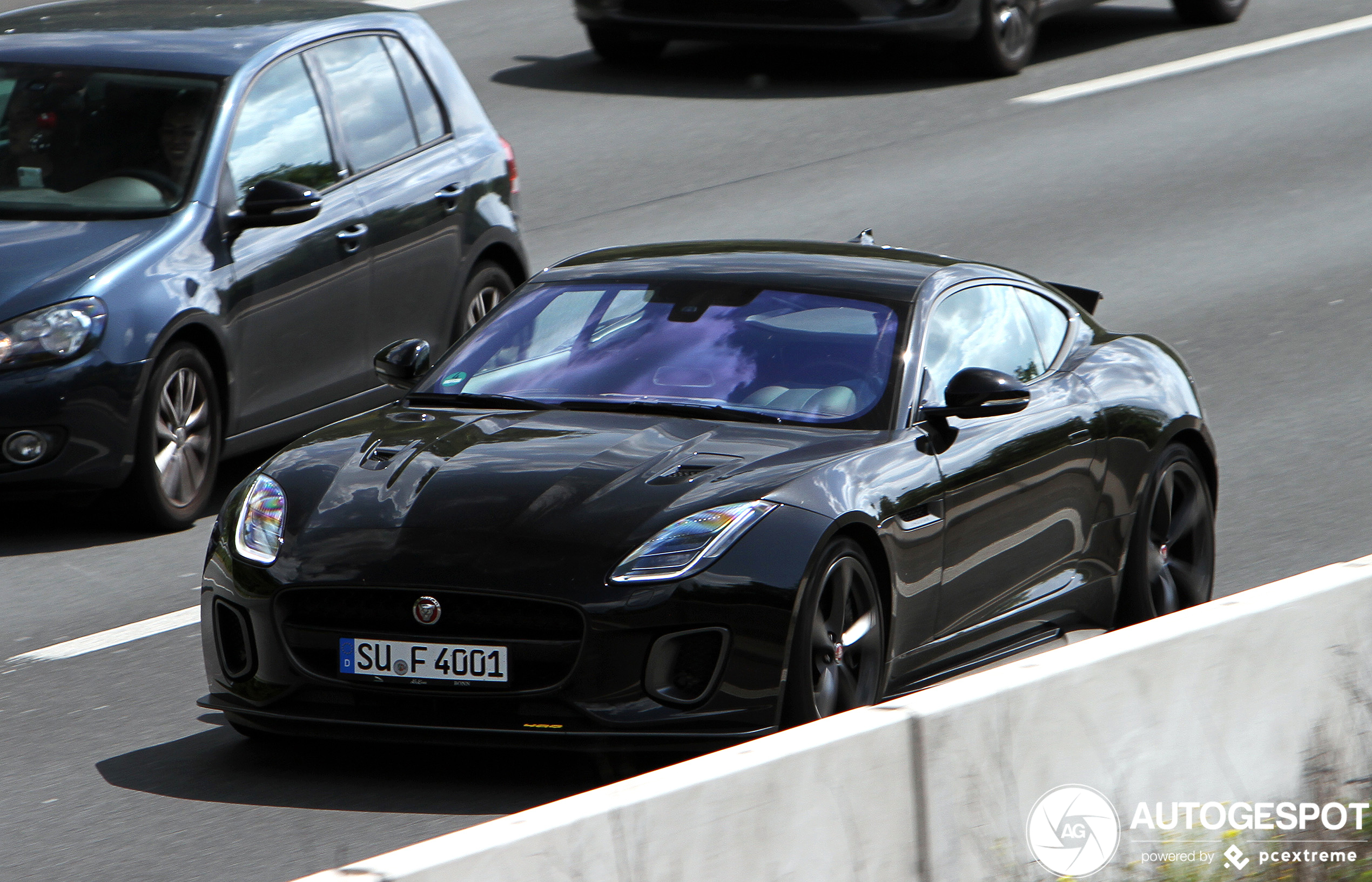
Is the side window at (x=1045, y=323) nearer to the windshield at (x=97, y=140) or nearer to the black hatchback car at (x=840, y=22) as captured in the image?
the windshield at (x=97, y=140)

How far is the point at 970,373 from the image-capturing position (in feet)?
21.4

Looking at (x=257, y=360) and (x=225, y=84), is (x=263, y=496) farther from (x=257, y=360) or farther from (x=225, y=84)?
(x=225, y=84)

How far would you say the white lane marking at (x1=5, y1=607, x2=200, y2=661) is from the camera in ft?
23.5

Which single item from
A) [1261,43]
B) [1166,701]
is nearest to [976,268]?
[1166,701]

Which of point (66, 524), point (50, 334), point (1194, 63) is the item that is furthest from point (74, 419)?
point (1194, 63)

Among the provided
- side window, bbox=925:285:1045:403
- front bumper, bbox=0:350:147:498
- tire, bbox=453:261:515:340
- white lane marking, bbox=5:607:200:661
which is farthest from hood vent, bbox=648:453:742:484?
tire, bbox=453:261:515:340

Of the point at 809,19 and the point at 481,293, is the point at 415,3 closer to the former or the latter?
the point at 809,19

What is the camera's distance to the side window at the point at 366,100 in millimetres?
9930

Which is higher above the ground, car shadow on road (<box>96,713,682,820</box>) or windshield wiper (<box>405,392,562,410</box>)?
windshield wiper (<box>405,392,562,410</box>)

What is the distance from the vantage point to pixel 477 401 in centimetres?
680

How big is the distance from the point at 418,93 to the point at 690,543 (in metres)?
5.30

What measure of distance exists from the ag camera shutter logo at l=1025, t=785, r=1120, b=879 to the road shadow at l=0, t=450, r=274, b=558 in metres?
4.89

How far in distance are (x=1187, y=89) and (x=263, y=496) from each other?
12.4 metres

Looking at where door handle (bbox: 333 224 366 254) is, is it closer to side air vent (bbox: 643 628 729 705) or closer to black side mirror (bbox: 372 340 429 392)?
black side mirror (bbox: 372 340 429 392)
